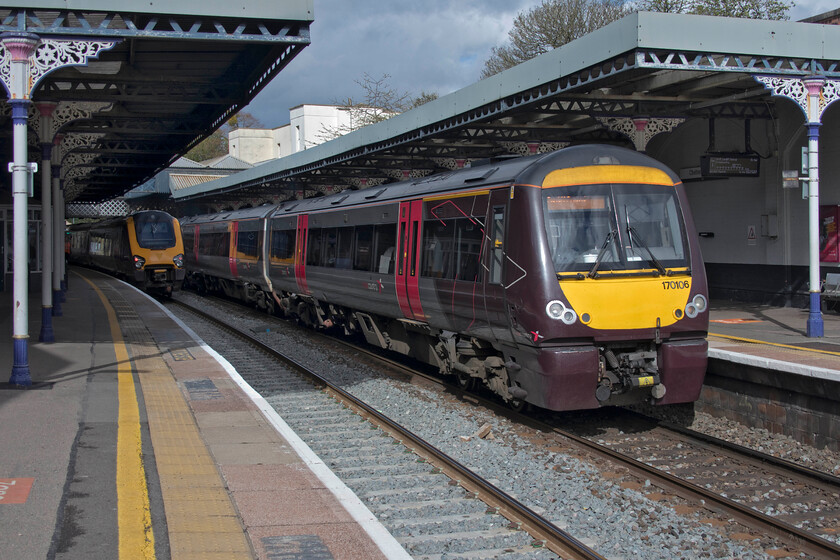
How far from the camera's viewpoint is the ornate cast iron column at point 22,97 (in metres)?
9.01

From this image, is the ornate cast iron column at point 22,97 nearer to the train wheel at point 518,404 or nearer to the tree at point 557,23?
the train wheel at point 518,404

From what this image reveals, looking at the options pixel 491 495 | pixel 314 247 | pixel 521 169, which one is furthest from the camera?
pixel 314 247

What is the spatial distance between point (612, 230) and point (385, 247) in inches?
182

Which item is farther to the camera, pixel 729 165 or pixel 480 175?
pixel 729 165

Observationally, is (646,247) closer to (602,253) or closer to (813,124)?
(602,253)

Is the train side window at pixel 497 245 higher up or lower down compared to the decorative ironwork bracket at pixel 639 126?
lower down

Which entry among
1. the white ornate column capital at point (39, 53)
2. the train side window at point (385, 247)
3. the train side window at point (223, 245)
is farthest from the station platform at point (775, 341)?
the train side window at point (223, 245)

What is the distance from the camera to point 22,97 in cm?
905

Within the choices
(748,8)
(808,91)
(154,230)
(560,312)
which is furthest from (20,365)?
(748,8)

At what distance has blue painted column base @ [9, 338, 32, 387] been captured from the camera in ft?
29.9

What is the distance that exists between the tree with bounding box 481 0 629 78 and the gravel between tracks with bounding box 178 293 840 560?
1409 inches

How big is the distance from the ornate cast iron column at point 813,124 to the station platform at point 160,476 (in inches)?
322

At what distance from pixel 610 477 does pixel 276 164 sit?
878 inches

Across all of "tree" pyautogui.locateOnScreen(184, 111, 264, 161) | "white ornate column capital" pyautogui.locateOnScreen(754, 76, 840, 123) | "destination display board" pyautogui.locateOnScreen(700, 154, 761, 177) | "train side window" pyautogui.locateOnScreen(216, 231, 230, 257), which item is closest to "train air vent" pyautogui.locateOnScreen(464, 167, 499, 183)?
"white ornate column capital" pyautogui.locateOnScreen(754, 76, 840, 123)
